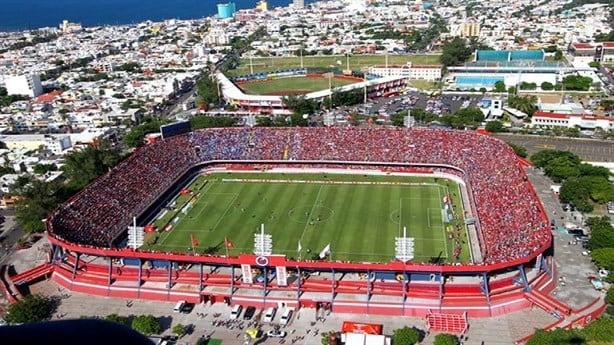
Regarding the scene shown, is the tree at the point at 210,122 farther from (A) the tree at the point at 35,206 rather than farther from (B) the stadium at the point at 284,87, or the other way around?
(A) the tree at the point at 35,206

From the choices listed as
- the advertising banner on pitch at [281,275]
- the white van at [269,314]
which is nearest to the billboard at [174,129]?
the advertising banner on pitch at [281,275]

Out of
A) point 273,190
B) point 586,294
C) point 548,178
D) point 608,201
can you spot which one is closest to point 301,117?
point 273,190

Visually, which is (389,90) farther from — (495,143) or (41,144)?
(41,144)

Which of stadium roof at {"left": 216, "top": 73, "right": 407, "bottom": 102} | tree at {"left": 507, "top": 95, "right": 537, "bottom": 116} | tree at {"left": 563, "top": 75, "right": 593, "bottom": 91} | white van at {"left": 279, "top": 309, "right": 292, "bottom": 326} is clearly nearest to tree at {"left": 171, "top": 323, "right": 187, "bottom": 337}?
white van at {"left": 279, "top": 309, "right": 292, "bottom": 326}

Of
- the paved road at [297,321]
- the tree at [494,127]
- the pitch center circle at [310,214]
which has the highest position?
the tree at [494,127]

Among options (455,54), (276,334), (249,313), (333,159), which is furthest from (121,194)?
(455,54)

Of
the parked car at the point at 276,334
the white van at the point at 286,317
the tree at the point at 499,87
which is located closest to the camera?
the parked car at the point at 276,334

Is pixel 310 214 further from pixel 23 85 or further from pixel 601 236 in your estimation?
pixel 23 85
